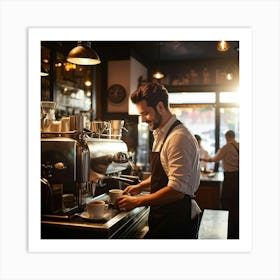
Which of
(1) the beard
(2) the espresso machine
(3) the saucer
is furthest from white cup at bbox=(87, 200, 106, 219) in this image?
(1) the beard

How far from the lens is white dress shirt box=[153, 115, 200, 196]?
67.1 inches

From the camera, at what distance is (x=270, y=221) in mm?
1926

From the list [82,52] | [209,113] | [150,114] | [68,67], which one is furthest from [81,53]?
[209,113]

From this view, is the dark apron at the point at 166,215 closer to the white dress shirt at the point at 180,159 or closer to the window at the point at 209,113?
the white dress shirt at the point at 180,159

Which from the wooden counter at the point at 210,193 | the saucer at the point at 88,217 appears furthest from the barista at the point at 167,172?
the wooden counter at the point at 210,193

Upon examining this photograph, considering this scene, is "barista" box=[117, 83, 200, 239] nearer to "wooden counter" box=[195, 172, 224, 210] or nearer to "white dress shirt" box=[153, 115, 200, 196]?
"white dress shirt" box=[153, 115, 200, 196]

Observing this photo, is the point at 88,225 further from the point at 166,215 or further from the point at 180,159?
the point at 180,159

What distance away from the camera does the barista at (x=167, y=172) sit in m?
1.71

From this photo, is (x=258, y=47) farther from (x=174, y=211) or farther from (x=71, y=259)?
(x=71, y=259)

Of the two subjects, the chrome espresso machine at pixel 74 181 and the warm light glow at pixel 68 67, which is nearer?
the chrome espresso machine at pixel 74 181

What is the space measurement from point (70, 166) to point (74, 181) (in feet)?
0.27

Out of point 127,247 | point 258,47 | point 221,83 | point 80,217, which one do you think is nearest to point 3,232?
point 80,217
